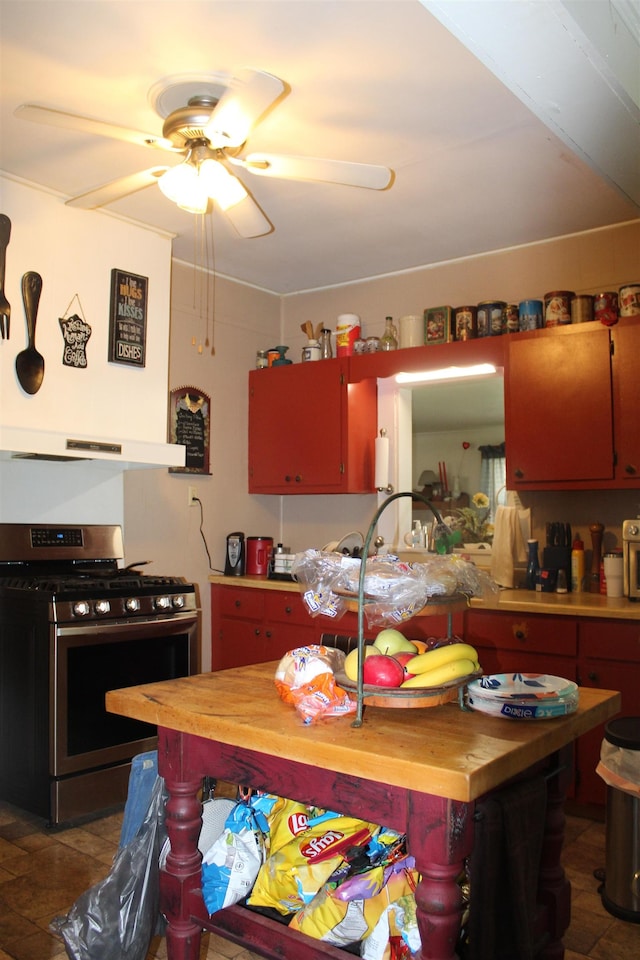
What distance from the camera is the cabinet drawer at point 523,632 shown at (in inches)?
117

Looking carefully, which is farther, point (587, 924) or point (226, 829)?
point (587, 924)

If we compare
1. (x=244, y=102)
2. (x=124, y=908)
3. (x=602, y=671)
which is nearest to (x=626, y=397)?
(x=602, y=671)

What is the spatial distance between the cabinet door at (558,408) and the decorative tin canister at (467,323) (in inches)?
11.4

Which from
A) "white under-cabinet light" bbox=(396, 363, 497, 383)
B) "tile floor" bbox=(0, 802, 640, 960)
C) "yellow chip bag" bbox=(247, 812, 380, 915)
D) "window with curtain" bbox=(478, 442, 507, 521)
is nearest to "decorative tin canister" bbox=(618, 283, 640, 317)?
"white under-cabinet light" bbox=(396, 363, 497, 383)

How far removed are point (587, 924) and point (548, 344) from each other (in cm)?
224

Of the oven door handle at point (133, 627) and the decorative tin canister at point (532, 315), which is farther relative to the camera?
the decorative tin canister at point (532, 315)

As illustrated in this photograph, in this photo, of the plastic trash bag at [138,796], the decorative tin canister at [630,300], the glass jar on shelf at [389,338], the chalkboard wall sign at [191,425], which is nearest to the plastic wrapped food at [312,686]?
the plastic trash bag at [138,796]

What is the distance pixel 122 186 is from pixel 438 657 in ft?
6.07

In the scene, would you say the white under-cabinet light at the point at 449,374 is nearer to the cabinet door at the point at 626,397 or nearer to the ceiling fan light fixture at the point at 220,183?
the cabinet door at the point at 626,397

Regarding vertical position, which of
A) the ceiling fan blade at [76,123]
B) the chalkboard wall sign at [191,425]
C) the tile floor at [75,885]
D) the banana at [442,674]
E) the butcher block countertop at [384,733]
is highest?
the ceiling fan blade at [76,123]

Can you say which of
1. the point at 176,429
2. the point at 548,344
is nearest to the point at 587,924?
the point at 548,344

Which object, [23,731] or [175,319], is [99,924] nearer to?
[23,731]

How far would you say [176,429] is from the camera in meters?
4.10

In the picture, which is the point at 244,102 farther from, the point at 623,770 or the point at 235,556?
the point at 235,556
